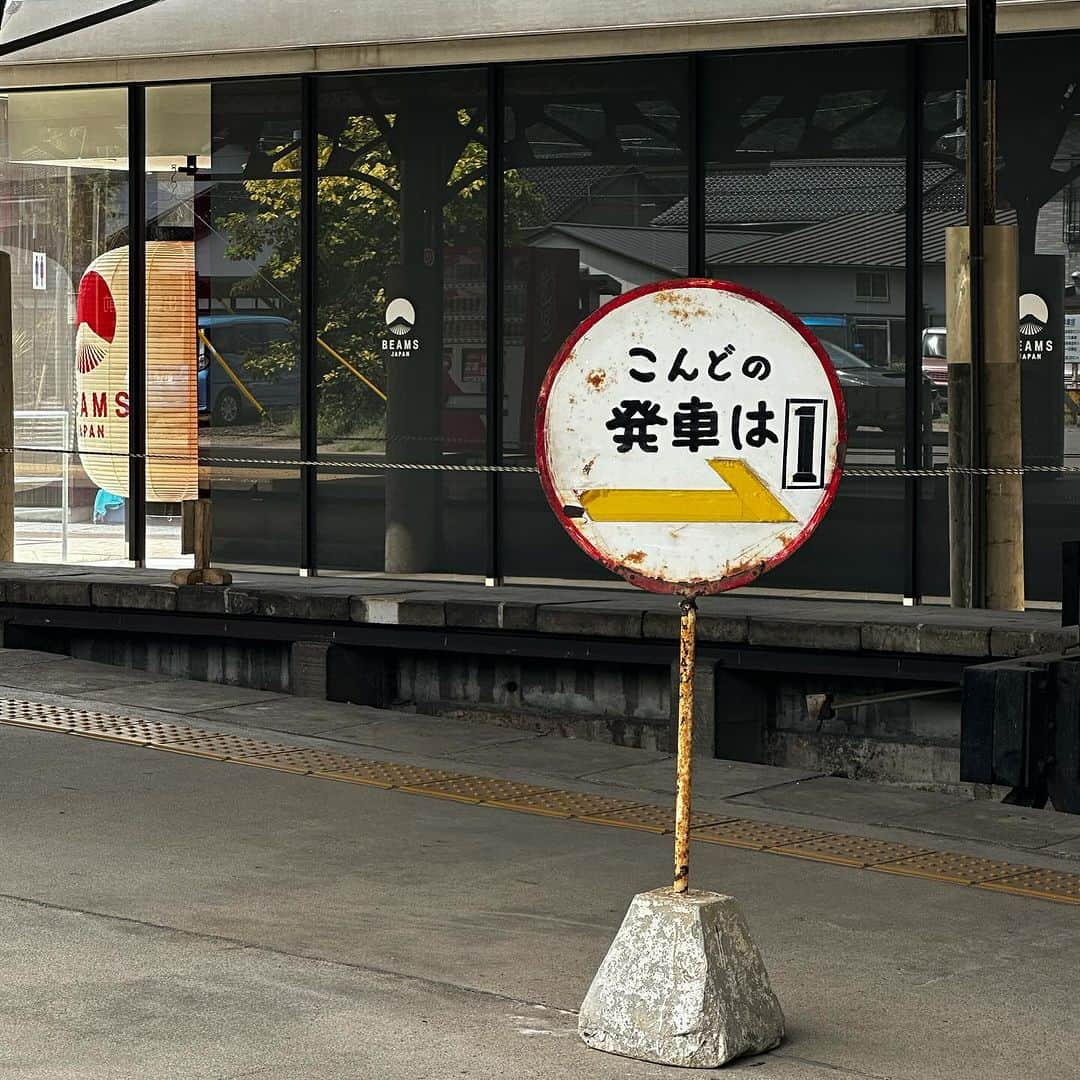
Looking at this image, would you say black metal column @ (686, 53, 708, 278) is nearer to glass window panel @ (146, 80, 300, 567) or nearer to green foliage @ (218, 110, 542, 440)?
green foliage @ (218, 110, 542, 440)

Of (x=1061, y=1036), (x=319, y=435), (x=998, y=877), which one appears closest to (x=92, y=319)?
(x=319, y=435)

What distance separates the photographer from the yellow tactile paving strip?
24.3 ft

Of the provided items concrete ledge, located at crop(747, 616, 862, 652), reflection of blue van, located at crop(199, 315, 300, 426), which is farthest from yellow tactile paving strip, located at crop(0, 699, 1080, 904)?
reflection of blue van, located at crop(199, 315, 300, 426)

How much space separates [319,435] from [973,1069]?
981cm

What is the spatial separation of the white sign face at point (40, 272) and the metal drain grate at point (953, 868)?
968 centimetres

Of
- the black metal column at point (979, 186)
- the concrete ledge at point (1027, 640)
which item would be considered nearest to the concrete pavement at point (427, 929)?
the concrete ledge at point (1027, 640)

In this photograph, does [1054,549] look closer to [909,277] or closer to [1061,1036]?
[909,277]

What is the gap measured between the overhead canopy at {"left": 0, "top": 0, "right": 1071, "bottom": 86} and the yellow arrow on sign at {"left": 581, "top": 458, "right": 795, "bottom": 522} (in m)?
7.46

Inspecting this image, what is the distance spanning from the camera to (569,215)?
536 inches

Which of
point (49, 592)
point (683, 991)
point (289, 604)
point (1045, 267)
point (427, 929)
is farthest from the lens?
point (1045, 267)

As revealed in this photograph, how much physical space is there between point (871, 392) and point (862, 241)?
3.02 feet

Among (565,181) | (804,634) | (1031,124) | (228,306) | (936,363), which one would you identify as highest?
(1031,124)

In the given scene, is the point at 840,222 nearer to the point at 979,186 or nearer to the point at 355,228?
the point at 979,186

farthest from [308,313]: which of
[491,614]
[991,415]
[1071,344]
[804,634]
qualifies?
[804,634]
